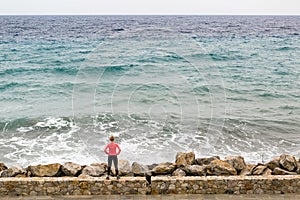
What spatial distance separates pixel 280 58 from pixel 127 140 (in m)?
36.3

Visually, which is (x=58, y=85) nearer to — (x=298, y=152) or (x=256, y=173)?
(x=298, y=152)

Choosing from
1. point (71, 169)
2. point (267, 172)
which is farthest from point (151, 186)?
point (267, 172)

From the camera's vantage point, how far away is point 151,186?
28.7 feet

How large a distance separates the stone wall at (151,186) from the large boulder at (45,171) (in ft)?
2.84

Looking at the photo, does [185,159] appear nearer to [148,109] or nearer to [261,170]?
[261,170]

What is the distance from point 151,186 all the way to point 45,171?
10.1 ft

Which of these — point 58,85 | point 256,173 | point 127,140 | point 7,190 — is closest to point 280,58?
point 58,85

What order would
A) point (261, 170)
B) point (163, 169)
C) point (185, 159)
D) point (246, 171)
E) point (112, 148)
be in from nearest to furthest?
point (112, 148) → point (163, 169) → point (261, 170) → point (246, 171) → point (185, 159)

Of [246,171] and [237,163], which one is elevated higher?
[237,163]

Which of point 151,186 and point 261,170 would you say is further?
point 261,170

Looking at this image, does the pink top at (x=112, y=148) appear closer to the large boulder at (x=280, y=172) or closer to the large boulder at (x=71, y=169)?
the large boulder at (x=71, y=169)

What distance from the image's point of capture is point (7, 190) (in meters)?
8.79

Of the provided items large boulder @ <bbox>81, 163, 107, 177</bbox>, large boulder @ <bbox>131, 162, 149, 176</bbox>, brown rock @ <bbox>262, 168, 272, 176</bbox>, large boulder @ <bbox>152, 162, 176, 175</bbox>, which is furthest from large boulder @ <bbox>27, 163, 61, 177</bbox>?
brown rock @ <bbox>262, 168, 272, 176</bbox>

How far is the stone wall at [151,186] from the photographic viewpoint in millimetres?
8750
